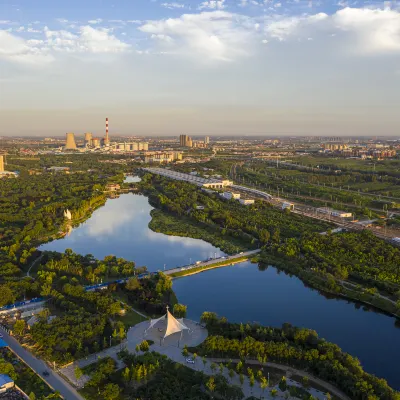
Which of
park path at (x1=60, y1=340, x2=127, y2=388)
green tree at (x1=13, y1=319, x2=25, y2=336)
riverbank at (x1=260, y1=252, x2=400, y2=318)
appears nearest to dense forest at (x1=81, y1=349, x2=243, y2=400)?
park path at (x1=60, y1=340, x2=127, y2=388)

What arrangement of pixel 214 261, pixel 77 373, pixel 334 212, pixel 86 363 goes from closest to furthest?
1. pixel 77 373
2. pixel 86 363
3. pixel 214 261
4. pixel 334 212

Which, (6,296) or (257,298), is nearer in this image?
(6,296)

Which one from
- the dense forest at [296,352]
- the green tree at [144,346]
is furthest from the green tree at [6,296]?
the dense forest at [296,352]

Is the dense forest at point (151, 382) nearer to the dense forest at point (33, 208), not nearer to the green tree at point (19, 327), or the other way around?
the green tree at point (19, 327)

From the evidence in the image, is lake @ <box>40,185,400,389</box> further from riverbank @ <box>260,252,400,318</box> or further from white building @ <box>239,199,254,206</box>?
white building @ <box>239,199,254,206</box>

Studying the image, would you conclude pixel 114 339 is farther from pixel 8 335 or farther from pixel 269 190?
pixel 269 190

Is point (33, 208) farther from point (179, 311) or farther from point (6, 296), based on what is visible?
point (179, 311)

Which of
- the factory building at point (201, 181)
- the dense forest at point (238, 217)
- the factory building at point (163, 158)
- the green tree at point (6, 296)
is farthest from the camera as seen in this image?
the factory building at point (163, 158)

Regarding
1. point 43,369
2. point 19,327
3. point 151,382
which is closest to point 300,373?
point 151,382
